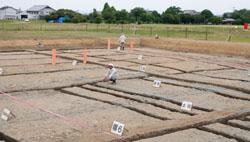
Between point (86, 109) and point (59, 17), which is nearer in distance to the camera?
point (86, 109)

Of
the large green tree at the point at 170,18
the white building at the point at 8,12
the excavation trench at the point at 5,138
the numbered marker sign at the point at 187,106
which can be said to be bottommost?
the excavation trench at the point at 5,138

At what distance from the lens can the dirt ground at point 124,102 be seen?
27.8ft

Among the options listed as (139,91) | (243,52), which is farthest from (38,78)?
(243,52)

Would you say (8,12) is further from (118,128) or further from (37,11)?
(118,128)

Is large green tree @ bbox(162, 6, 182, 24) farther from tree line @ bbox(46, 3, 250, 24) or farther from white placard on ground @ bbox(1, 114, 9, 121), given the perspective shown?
white placard on ground @ bbox(1, 114, 9, 121)

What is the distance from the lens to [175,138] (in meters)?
8.29

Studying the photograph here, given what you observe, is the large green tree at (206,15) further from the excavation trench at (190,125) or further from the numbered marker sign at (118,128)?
the numbered marker sign at (118,128)

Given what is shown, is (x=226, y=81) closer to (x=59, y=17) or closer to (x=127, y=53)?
(x=127, y=53)

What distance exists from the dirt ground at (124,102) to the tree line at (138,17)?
36043 millimetres

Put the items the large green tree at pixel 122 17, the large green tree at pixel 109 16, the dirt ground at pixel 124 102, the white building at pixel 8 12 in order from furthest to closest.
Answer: the white building at pixel 8 12 < the large green tree at pixel 122 17 < the large green tree at pixel 109 16 < the dirt ground at pixel 124 102

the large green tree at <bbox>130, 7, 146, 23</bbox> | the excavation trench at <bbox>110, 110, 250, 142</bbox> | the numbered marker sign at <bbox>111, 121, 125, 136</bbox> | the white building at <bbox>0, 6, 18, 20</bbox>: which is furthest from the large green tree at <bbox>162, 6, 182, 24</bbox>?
the numbered marker sign at <bbox>111, 121, 125, 136</bbox>

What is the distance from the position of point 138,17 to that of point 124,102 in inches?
2056

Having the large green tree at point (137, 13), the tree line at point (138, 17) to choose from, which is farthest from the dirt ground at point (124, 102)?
the large green tree at point (137, 13)

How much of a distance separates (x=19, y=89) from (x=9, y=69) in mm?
4419
